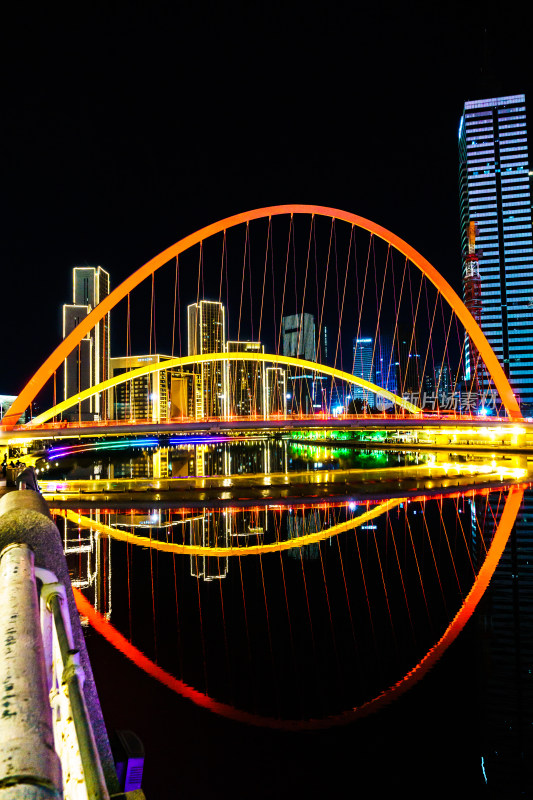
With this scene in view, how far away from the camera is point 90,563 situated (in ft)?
35.9

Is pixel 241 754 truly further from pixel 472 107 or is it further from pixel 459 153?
pixel 459 153

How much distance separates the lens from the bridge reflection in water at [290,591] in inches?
233

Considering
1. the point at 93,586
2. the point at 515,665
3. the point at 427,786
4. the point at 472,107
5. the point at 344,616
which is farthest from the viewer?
the point at 472,107

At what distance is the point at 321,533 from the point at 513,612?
6264mm

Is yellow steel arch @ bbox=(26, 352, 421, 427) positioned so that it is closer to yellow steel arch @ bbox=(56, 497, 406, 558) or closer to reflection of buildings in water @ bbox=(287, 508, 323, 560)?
yellow steel arch @ bbox=(56, 497, 406, 558)

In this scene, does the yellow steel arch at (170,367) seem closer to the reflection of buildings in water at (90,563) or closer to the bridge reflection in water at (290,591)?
the bridge reflection in water at (290,591)

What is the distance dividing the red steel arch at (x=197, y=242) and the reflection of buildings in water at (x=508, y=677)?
25.4m

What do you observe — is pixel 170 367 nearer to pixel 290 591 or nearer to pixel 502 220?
pixel 290 591

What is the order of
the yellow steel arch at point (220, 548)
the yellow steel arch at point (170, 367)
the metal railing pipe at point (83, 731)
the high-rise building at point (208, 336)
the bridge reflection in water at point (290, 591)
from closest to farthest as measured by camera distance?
the metal railing pipe at point (83, 731) → the bridge reflection in water at point (290, 591) → the yellow steel arch at point (220, 548) → the yellow steel arch at point (170, 367) → the high-rise building at point (208, 336)

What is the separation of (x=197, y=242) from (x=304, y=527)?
2343 cm

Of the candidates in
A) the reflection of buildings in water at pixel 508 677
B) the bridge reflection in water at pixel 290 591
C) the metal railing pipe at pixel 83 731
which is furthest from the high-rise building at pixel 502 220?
the metal railing pipe at pixel 83 731

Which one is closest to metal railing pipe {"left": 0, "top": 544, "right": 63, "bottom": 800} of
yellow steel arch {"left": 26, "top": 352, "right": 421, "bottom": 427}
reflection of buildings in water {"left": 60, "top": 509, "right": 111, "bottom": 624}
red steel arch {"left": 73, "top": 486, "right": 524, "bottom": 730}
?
red steel arch {"left": 73, "top": 486, "right": 524, "bottom": 730}

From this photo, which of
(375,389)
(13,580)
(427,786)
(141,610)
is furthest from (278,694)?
(375,389)

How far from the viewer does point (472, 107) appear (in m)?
102
